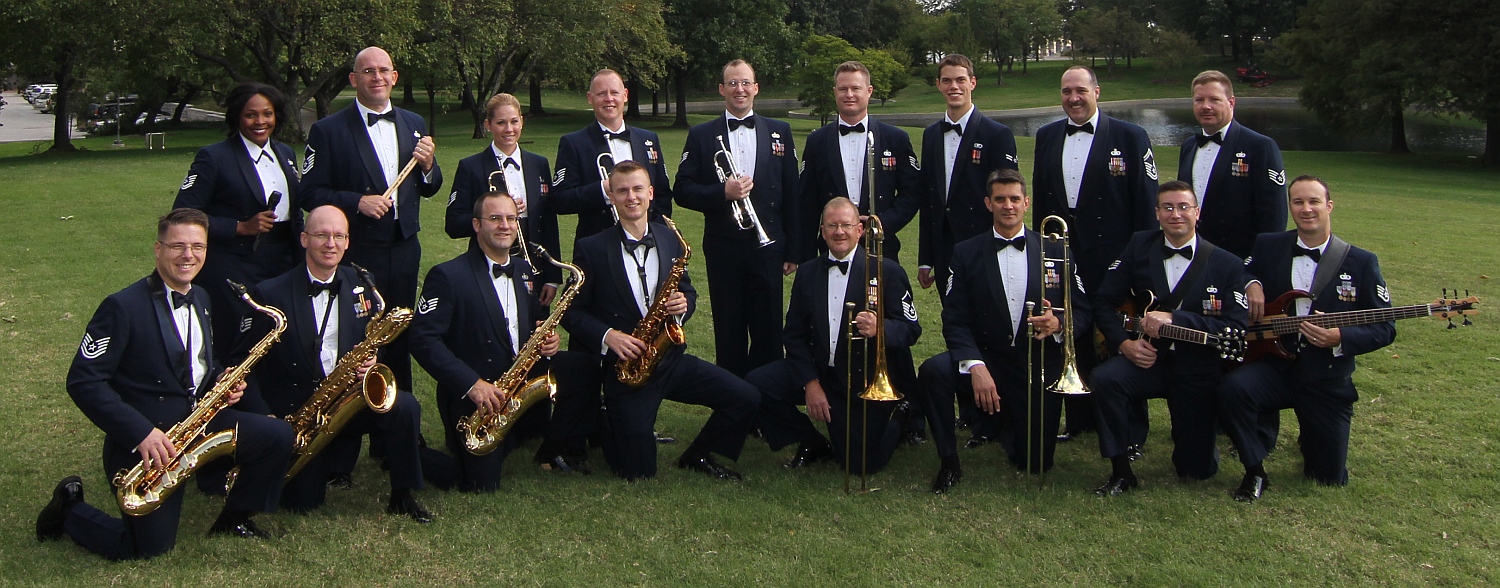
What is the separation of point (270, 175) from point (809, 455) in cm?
365

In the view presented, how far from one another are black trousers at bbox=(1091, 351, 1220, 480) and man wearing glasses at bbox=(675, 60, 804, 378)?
2.19 metres

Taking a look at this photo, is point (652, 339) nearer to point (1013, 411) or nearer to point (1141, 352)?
point (1013, 411)

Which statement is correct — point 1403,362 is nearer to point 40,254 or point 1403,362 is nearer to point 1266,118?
point 40,254

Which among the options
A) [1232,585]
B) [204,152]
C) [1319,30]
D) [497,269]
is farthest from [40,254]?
[1319,30]

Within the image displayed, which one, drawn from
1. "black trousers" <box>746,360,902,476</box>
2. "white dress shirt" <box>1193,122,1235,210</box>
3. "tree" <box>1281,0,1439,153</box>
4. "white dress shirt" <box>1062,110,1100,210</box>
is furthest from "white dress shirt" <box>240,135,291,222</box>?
"tree" <box>1281,0,1439,153</box>

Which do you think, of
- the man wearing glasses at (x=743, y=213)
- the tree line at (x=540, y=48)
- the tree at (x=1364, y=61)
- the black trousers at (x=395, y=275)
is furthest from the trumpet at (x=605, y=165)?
the tree at (x=1364, y=61)

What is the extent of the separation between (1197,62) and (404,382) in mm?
79719

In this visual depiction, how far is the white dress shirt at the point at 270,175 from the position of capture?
6801 millimetres

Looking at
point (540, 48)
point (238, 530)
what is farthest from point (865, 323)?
point (540, 48)

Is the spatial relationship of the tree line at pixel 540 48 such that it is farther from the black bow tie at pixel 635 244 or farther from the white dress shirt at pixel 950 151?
the white dress shirt at pixel 950 151

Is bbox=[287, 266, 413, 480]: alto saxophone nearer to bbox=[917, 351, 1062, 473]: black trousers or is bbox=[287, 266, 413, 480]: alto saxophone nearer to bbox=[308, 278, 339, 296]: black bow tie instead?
bbox=[308, 278, 339, 296]: black bow tie

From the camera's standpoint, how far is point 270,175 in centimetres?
684

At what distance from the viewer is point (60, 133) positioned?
104 feet

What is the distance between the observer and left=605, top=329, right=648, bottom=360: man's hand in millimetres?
6480
